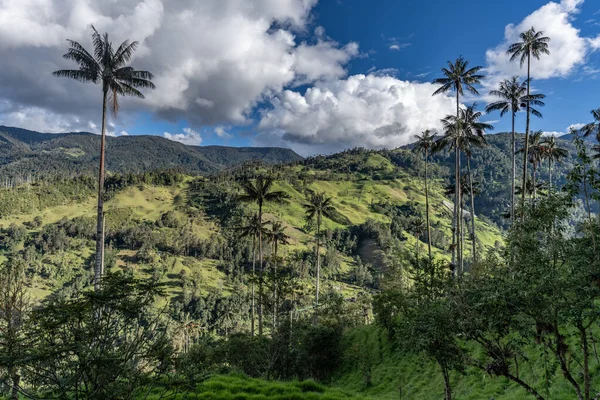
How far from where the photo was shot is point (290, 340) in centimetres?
3052

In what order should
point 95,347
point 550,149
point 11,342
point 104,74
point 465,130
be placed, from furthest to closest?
point 550,149 < point 465,130 < point 104,74 < point 95,347 < point 11,342

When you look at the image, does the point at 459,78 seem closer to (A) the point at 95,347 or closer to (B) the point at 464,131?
(B) the point at 464,131

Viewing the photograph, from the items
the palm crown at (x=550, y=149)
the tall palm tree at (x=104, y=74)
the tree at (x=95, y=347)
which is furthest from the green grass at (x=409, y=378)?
the palm crown at (x=550, y=149)

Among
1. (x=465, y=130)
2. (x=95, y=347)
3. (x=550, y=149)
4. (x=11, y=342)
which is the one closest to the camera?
(x=11, y=342)

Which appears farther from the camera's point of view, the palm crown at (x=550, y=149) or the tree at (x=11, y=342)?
the palm crown at (x=550, y=149)

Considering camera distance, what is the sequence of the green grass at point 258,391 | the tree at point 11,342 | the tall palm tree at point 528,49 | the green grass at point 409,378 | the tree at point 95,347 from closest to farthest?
the tree at point 11,342, the tree at point 95,347, the green grass at point 258,391, the green grass at point 409,378, the tall palm tree at point 528,49

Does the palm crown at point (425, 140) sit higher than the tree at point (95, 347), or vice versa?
the palm crown at point (425, 140)

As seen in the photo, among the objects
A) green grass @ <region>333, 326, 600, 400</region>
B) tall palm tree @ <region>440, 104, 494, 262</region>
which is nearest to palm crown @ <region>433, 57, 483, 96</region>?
tall palm tree @ <region>440, 104, 494, 262</region>

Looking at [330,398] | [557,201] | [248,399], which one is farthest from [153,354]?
[557,201]

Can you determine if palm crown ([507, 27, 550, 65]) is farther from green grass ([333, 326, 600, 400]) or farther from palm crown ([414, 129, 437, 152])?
green grass ([333, 326, 600, 400])

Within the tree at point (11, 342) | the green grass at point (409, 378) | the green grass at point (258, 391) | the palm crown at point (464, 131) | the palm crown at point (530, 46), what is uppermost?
the palm crown at point (530, 46)

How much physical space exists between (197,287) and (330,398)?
197 meters

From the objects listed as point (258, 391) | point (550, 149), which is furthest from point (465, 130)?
point (258, 391)

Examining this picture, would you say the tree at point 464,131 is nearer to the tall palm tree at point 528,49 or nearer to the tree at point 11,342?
the tall palm tree at point 528,49
